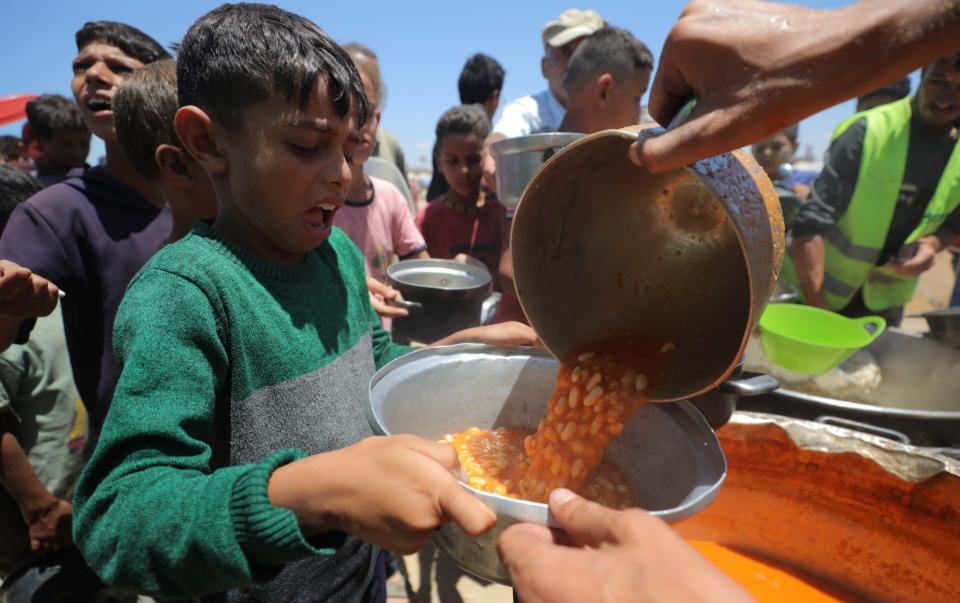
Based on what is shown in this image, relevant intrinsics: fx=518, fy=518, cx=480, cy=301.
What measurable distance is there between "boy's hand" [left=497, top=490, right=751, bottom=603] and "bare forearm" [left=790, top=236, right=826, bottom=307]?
318cm

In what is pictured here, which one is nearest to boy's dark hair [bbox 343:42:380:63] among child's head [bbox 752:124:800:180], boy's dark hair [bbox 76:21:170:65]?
boy's dark hair [bbox 76:21:170:65]

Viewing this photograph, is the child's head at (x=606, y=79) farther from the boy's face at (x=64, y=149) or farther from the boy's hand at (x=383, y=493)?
the boy's face at (x=64, y=149)

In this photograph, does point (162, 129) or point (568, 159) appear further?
point (162, 129)

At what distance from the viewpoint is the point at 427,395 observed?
1343mm

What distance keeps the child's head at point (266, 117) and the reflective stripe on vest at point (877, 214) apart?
130 inches

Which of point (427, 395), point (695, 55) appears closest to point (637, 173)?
point (695, 55)

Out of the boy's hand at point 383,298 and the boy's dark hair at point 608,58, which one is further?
the boy's dark hair at point 608,58

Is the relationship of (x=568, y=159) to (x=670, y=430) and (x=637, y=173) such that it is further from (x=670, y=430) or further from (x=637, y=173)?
(x=670, y=430)

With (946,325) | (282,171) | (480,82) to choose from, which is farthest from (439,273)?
(480,82)

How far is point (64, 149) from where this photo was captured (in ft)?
13.2

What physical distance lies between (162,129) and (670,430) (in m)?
1.85

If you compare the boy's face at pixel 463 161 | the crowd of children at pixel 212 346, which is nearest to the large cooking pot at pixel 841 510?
the crowd of children at pixel 212 346

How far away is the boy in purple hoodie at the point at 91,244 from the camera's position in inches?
69.6

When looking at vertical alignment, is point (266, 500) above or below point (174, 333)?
below
